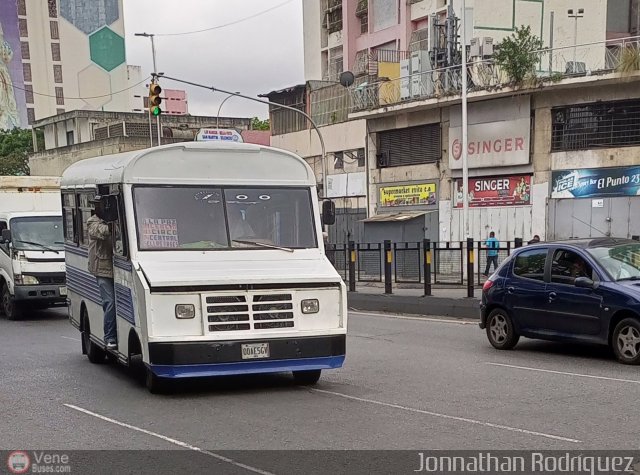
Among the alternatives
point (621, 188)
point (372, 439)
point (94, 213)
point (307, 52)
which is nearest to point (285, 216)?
point (94, 213)

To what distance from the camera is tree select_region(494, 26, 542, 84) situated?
25.4m

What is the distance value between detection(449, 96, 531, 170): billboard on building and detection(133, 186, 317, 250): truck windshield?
18.2 meters

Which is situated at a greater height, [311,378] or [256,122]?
[256,122]

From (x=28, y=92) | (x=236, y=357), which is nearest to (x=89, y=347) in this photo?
(x=236, y=357)

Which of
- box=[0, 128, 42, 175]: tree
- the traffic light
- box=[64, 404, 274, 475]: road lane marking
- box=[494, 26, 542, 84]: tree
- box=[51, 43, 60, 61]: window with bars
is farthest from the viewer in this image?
box=[51, 43, 60, 61]: window with bars

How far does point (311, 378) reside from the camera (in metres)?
9.32

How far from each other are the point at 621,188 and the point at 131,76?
316 feet

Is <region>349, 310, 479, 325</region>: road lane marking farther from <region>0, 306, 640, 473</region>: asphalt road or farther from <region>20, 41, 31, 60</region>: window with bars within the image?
<region>20, 41, 31, 60</region>: window with bars

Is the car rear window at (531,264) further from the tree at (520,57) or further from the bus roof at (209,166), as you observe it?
the tree at (520,57)

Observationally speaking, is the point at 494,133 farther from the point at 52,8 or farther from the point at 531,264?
the point at 52,8

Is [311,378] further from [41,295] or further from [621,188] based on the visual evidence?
[621,188]

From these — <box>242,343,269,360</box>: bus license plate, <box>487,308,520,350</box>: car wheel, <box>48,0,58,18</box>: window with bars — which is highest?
<box>48,0,58,18</box>: window with bars

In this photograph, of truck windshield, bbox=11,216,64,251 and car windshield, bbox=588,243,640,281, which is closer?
car windshield, bbox=588,243,640,281

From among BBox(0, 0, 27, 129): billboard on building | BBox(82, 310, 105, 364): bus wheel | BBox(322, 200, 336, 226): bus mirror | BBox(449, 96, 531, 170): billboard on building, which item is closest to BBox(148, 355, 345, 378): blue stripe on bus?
BBox(322, 200, 336, 226): bus mirror
